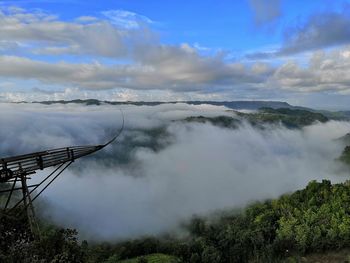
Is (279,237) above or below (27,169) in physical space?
below

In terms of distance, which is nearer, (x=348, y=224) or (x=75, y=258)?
(x=75, y=258)

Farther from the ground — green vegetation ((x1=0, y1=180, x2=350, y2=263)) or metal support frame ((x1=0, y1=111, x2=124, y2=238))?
metal support frame ((x1=0, y1=111, x2=124, y2=238))

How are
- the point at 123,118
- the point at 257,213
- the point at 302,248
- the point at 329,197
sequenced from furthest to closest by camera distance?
1. the point at 257,213
2. the point at 329,197
3. the point at 302,248
4. the point at 123,118

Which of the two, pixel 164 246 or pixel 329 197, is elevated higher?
pixel 329 197

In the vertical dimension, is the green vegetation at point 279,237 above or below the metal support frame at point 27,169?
below

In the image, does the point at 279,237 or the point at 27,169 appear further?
the point at 279,237

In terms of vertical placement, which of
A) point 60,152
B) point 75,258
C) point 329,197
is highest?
point 60,152

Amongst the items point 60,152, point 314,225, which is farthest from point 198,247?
point 60,152

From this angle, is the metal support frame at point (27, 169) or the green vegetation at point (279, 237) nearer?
the metal support frame at point (27, 169)

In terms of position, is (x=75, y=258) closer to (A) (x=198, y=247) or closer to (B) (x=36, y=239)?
(B) (x=36, y=239)

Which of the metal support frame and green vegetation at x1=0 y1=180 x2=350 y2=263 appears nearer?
the metal support frame

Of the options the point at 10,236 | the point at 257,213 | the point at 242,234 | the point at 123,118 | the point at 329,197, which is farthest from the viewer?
the point at 257,213
